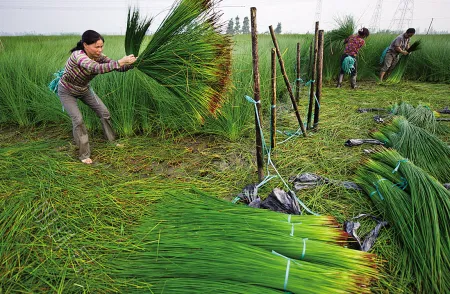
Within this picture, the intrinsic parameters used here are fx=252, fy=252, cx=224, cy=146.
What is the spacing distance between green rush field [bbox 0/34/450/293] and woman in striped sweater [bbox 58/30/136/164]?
211mm

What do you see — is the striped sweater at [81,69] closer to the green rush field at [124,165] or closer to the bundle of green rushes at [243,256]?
the green rush field at [124,165]

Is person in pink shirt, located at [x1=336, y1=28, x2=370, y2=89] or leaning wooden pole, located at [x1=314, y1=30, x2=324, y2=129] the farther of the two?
person in pink shirt, located at [x1=336, y1=28, x2=370, y2=89]

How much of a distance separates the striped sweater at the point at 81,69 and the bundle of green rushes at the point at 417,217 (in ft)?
7.58

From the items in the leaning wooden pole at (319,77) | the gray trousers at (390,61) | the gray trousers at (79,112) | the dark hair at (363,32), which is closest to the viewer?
the gray trousers at (79,112)

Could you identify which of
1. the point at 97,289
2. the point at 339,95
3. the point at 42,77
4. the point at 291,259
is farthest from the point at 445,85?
the point at 42,77

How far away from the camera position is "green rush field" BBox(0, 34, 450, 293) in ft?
4.74

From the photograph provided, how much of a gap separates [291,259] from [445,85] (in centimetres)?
661

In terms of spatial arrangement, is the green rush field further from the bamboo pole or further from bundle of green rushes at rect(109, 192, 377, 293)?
the bamboo pole

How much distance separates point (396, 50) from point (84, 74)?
20.6ft

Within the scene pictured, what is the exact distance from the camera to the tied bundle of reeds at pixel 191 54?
6.90 feet

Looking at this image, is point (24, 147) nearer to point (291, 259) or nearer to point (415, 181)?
point (291, 259)

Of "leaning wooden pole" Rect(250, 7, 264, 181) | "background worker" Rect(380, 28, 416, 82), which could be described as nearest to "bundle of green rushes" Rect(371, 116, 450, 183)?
"leaning wooden pole" Rect(250, 7, 264, 181)

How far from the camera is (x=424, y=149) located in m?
2.33

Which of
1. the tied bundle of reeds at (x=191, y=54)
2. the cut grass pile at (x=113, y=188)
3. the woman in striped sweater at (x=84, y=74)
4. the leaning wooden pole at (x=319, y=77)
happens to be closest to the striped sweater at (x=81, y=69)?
the woman in striped sweater at (x=84, y=74)
